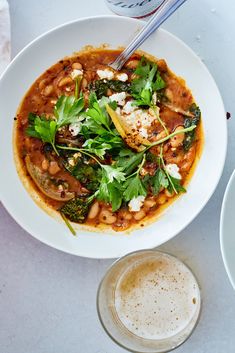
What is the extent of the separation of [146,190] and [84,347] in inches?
25.2

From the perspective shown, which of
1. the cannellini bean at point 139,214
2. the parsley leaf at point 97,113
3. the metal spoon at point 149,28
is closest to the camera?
the metal spoon at point 149,28

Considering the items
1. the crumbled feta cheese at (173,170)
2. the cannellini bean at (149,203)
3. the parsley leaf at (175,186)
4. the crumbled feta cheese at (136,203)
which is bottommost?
the crumbled feta cheese at (136,203)

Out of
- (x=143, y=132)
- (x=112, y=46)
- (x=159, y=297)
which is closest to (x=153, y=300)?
(x=159, y=297)

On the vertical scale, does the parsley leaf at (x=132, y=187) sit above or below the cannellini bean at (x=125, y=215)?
above

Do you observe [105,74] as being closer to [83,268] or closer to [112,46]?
[112,46]

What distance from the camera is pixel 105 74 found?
206 cm

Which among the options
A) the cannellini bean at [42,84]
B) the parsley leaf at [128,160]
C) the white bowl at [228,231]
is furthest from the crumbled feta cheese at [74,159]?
the white bowl at [228,231]

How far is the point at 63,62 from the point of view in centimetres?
206

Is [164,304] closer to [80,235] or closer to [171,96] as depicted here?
[80,235]

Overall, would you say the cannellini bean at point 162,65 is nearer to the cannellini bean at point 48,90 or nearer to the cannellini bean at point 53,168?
the cannellini bean at point 48,90

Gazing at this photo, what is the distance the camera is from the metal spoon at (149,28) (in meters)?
1.85

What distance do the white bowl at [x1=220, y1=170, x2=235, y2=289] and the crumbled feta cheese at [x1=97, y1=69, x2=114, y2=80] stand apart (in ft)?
1.81

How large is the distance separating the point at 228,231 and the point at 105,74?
687 mm

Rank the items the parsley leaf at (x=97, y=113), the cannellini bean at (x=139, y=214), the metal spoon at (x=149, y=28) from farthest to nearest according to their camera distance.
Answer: the cannellini bean at (x=139, y=214), the parsley leaf at (x=97, y=113), the metal spoon at (x=149, y=28)
